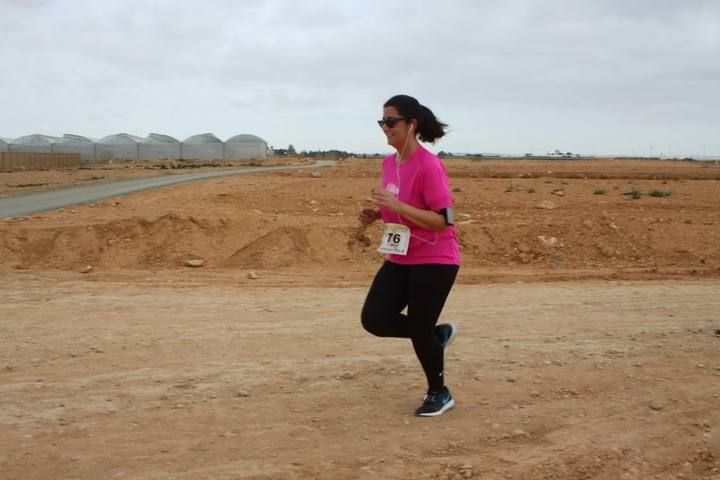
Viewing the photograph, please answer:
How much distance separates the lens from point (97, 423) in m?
4.69

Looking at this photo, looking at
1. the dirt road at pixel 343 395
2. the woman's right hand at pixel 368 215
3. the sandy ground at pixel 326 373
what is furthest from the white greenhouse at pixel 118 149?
the woman's right hand at pixel 368 215

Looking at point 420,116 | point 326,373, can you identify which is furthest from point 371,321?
point 420,116

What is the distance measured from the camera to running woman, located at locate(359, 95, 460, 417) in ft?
14.9

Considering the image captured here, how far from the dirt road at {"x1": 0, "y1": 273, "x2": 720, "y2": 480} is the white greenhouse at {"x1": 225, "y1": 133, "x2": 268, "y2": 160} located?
259 ft

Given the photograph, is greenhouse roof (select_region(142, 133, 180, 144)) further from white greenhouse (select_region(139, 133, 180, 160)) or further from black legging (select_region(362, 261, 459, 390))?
black legging (select_region(362, 261, 459, 390))

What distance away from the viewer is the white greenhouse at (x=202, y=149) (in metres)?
83.0

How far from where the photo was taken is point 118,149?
267ft

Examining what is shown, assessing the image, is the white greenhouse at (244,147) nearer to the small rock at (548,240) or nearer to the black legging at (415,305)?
the small rock at (548,240)

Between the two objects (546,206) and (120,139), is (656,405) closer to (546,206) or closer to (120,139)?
(546,206)

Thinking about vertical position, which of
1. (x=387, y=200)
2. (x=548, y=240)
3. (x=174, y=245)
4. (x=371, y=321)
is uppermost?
(x=387, y=200)

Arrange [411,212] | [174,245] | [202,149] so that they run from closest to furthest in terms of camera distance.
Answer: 1. [411,212]
2. [174,245]
3. [202,149]

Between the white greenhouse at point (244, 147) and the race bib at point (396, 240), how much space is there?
81.8 m

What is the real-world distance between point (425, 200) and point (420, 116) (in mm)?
537

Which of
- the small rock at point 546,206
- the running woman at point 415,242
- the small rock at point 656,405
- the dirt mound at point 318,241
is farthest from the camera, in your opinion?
the small rock at point 546,206
